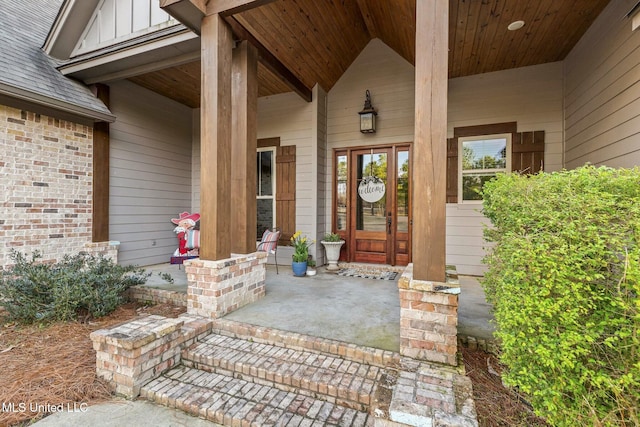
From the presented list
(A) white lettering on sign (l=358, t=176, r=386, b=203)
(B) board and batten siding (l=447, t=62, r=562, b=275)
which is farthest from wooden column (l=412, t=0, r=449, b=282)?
(A) white lettering on sign (l=358, t=176, r=386, b=203)

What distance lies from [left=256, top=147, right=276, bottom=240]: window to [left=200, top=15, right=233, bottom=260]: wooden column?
2.71 m

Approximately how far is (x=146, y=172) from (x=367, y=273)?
178 inches

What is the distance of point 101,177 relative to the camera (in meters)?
4.64

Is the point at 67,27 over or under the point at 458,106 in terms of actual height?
over

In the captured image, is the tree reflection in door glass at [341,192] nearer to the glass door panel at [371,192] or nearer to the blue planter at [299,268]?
the glass door panel at [371,192]

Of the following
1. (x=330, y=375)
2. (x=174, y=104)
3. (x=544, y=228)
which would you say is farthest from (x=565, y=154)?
(x=174, y=104)

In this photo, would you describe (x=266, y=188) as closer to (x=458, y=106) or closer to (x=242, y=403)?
(x=458, y=106)

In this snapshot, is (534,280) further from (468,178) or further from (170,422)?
(468,178)

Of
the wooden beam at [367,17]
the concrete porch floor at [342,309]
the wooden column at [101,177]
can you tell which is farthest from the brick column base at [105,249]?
the wooden beam at [367,17]

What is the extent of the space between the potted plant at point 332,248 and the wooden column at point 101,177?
3673 mm

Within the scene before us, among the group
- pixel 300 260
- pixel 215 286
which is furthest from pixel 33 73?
pixel 300 260

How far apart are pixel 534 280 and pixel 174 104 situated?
6.67 meters

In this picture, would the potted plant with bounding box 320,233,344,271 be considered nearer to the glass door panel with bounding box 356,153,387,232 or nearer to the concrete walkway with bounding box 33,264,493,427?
the glass door panel with bounding box 356,153,387,232

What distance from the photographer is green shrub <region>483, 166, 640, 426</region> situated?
3.96 ft
